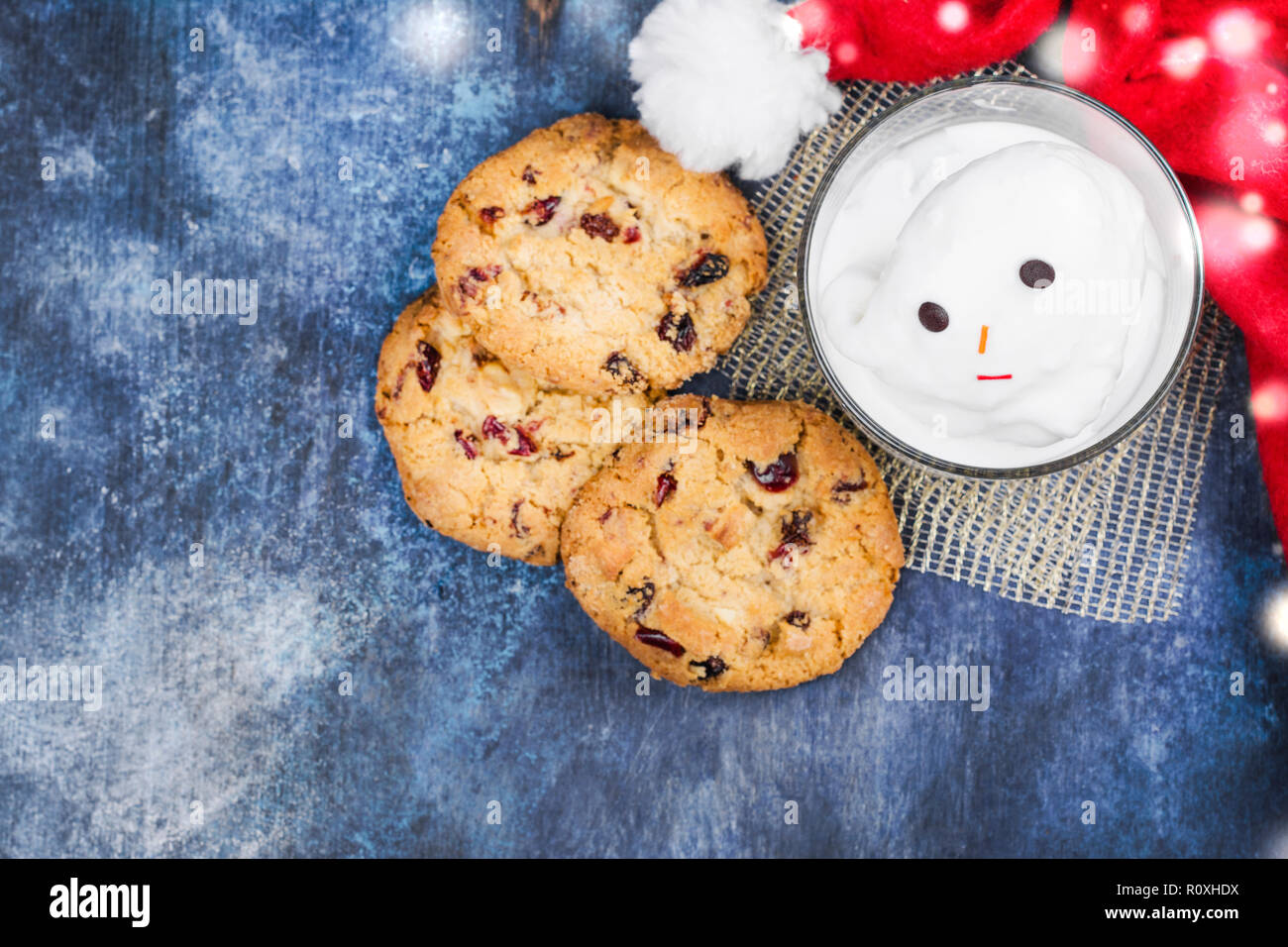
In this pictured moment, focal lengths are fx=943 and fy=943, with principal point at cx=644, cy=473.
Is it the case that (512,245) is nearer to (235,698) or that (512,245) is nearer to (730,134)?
(730,134)

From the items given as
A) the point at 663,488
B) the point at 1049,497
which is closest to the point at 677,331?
the point at 663,488

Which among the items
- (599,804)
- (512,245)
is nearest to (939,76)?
(512,245)

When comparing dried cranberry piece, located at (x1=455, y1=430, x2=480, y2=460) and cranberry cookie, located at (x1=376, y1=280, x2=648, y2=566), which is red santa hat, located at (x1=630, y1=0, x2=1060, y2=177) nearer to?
cranberry cookie, located at (x1=376, y1=280, x2=648, y2=566)

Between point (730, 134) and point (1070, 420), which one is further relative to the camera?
point (730, 134)

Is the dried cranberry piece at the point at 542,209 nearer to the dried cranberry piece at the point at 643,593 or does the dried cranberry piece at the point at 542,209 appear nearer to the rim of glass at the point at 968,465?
the rim of glass at the point at 968,465

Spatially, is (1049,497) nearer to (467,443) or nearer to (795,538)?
(795,538)

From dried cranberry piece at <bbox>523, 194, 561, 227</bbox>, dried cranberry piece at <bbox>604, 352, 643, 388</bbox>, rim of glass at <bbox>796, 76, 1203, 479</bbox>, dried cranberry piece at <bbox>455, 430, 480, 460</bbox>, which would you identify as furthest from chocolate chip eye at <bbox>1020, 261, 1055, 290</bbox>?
dried cranberry piece at <bbox>455, 430, 480, 460</bbox>
